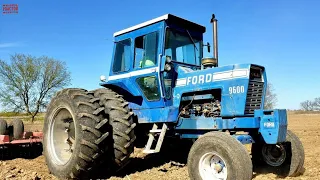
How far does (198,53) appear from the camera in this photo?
6719 millimetres

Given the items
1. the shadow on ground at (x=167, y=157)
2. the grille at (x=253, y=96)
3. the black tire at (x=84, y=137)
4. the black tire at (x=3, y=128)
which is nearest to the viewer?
the black tire at (x=84, y=137)

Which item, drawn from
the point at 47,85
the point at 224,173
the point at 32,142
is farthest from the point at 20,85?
the point at 224,173

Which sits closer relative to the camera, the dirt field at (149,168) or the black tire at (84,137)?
the black tire at (84,137)

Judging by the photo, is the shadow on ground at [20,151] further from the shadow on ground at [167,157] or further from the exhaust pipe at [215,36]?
the exhaust pipe at [215,36]

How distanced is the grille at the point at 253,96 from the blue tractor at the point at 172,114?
0.7 inches

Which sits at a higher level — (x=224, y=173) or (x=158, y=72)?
(x=158, y=72)

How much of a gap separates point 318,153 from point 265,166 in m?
2.67

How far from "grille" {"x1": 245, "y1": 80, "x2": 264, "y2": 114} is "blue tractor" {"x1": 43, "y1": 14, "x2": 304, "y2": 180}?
2 cm

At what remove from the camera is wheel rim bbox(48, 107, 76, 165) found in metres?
6.08

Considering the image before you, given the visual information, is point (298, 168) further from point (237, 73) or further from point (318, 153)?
point (318, 153)

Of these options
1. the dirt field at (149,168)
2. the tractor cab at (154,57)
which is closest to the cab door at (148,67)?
the tractor cab at (154,57)

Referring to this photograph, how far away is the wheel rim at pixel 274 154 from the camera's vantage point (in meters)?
5.66

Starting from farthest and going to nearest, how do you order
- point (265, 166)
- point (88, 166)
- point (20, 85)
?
point (20, 85), point (265, 166), point (88, 166)

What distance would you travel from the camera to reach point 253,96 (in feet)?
17.3
